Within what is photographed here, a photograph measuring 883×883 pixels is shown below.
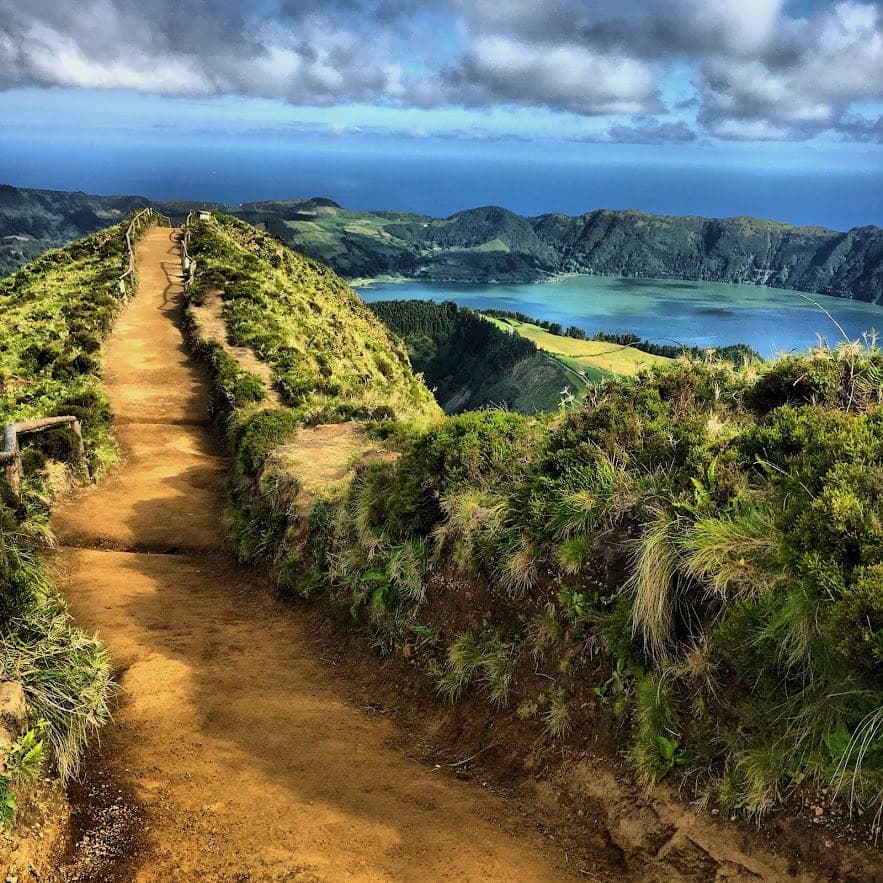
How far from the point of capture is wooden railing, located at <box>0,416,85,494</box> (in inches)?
478

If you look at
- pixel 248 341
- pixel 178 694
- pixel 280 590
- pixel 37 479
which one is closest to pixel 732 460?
pixel 178 694

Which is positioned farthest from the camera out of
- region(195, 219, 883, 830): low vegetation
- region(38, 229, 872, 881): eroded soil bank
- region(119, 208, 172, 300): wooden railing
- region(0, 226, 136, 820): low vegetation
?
region(119, 208, 172, 300): wooden railing

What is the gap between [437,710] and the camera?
20.9 ft

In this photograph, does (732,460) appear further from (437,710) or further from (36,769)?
(36,769)

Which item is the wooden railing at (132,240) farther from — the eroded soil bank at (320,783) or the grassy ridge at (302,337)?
the eroded soil bank at (320,783)

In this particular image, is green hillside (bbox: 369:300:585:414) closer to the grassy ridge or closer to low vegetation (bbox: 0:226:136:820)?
the grassy ridge

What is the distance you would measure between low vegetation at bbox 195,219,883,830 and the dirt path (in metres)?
0.88

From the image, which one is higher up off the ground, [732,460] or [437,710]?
[732,460]

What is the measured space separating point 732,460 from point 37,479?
12.4m

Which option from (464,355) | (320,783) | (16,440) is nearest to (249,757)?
(320,783)

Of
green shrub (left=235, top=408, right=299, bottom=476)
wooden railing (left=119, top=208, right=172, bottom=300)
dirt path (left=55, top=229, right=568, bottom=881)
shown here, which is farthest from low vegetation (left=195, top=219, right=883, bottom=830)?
wooden railing (left=119, top=208, right=172, bottom=300)

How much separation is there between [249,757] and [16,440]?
10.4 m

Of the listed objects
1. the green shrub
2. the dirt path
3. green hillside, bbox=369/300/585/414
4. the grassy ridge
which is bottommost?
green hillside, bbox=369/300/585/414

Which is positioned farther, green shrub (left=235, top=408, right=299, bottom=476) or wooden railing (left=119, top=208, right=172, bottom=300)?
wooden railing (left=119, top=208, right=172, bottom=300)
